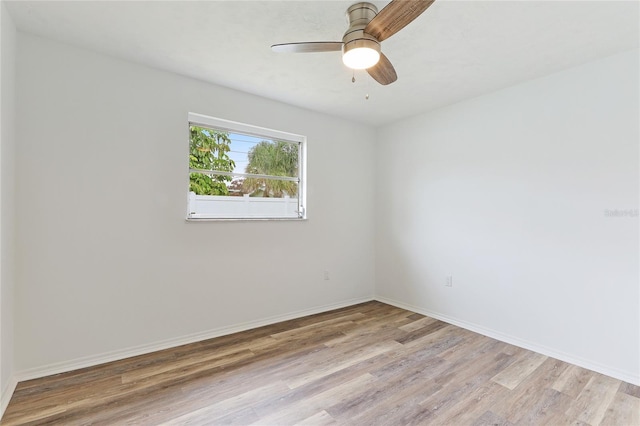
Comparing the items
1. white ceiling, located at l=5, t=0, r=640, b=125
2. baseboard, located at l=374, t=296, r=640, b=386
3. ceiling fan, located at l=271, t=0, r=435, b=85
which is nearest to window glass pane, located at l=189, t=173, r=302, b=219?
white ceiling, located at l=5, t=0, r=640, b=125

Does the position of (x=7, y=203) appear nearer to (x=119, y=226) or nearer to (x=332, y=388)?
(x=119, y=226)

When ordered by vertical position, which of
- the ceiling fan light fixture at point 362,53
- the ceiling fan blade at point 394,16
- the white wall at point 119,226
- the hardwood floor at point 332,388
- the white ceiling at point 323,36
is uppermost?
the white ceiling at point 323,36

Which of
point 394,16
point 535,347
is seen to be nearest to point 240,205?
point 394,16

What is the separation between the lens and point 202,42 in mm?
2221

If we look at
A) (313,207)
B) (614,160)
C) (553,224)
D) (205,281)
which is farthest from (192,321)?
(614,160)

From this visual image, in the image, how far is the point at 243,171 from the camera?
326 centimetres

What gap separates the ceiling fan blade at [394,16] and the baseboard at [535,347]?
2928 millimetres

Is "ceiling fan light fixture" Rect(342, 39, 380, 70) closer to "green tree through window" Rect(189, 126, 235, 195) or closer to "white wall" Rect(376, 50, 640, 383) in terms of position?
"green tree through window" Rect(189, 126, 235, 195)

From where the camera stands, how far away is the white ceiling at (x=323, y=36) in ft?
6.09

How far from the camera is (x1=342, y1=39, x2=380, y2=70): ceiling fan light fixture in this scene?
1.68 m

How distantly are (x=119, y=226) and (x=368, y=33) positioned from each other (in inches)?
93.5

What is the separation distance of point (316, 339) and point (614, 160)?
9.63ft

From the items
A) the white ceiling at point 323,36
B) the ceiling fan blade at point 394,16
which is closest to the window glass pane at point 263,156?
the white ceiling at point 323,36

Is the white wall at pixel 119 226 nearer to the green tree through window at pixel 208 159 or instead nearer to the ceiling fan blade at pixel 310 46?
the green tree through window at pixel 208 159
